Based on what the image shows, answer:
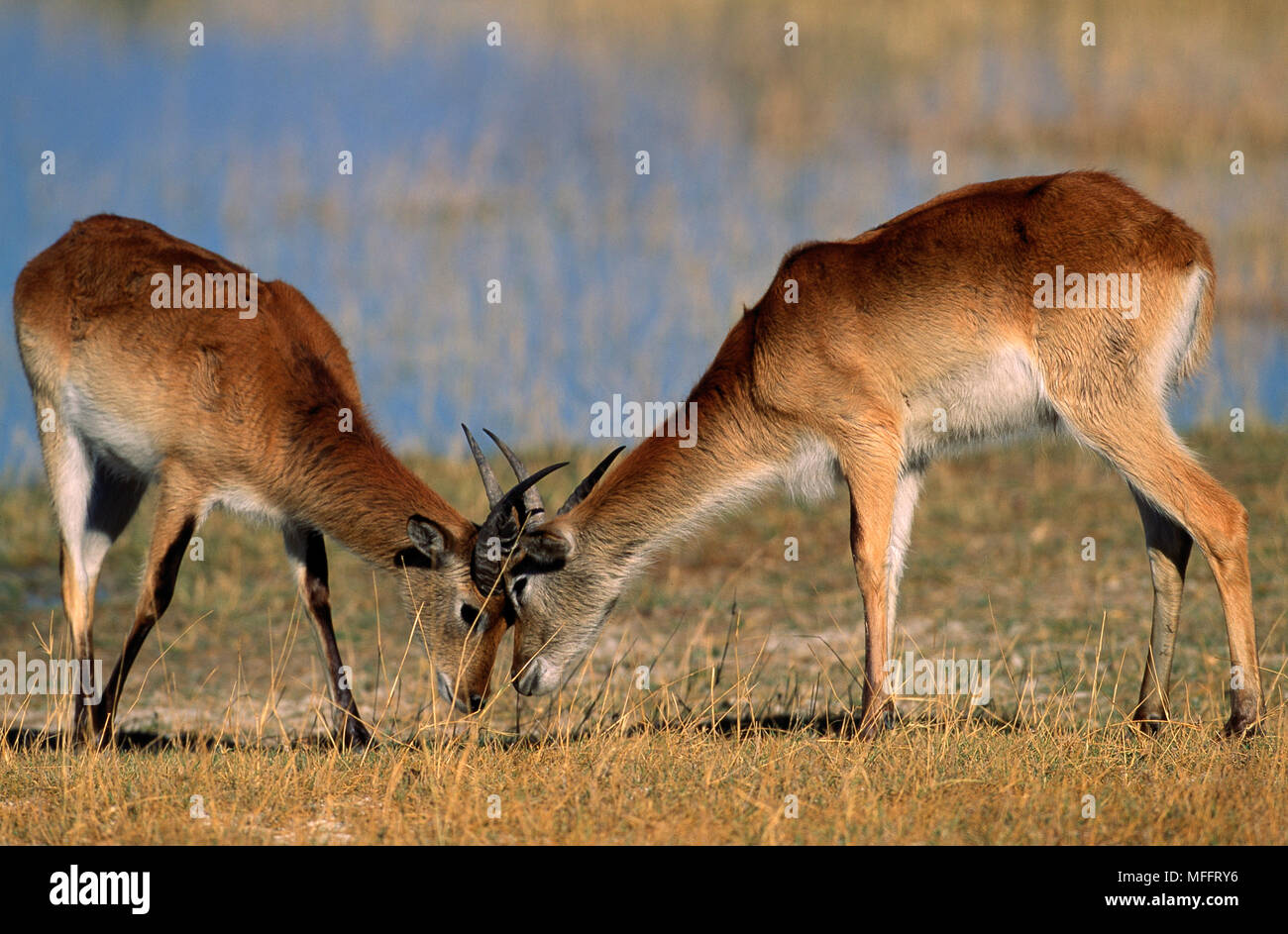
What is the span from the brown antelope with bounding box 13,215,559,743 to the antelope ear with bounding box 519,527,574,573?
0.13 metres

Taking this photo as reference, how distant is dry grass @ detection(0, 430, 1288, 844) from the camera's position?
499 centimetres

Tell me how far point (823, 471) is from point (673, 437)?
0.73 metres

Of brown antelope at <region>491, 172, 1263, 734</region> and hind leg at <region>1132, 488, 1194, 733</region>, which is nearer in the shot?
brown antelope at <region>491, 172, 1263, 734</region>

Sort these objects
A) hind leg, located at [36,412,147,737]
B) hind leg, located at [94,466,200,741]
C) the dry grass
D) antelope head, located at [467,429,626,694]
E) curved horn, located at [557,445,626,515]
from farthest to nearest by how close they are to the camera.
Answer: hind leg, located at [36,412,147,737], curved horn, located at [557,445,626,515], hind leg, located at [94,466,200,741], antelope head, located at [467,429,626,694], the dry grass

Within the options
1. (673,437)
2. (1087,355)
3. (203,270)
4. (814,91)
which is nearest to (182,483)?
(203,270)

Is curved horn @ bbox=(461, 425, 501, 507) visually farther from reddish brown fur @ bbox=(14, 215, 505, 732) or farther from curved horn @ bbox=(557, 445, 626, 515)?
curved horn @ bbox=(557, 445, 626, 515)

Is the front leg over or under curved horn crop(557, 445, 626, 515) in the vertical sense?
under

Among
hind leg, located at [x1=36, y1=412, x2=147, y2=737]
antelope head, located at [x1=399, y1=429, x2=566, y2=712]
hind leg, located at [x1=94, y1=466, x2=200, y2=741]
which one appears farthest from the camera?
hind leg, located at [x1=36, y1=412, x2=147, y2=737]

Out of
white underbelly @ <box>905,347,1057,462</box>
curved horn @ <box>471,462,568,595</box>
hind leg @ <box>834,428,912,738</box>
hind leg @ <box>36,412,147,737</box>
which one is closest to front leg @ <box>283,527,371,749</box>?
hind leg @ <box>36,412,147,737</box>

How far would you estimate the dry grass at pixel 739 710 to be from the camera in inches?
196

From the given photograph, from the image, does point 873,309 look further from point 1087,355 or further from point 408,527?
point 408,527

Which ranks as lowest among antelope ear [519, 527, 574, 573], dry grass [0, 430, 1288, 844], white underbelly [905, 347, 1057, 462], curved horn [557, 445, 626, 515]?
dry grass [0, 430, 1288, 844]

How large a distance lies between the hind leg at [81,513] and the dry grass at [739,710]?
51 centimetres

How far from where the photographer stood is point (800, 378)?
6684mm
